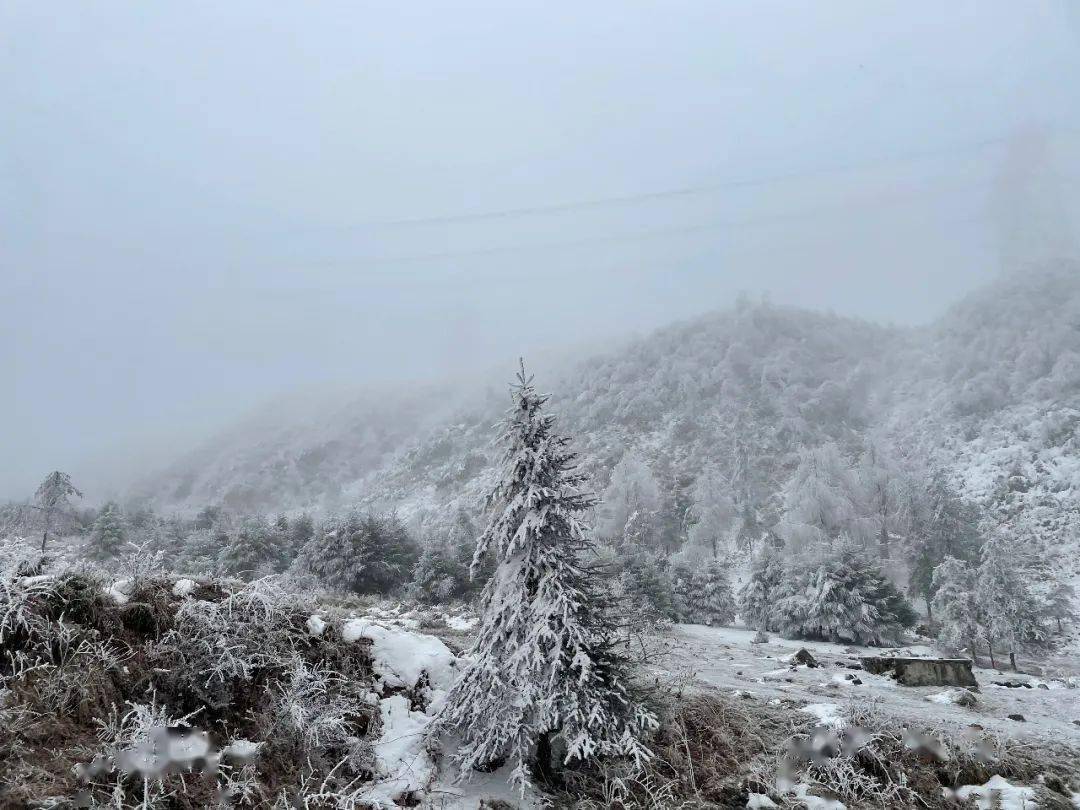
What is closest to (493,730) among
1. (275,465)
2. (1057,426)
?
(1057,426)

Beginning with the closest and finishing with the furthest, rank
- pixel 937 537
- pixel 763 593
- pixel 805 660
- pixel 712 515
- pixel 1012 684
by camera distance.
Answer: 1. pixel 1012 684
2. pixel 805 660
3. pixel 763 593
4. pixel 937 537
5. pixel 712 515

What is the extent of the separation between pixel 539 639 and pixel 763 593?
3565 centimetres

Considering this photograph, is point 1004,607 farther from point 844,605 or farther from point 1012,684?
point 1012,684

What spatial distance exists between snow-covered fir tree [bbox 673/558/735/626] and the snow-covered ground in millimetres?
11800

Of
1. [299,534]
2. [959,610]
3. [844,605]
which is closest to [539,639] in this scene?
[844,605]

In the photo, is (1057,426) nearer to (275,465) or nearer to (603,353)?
(603,353)

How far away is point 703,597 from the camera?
40125 mm

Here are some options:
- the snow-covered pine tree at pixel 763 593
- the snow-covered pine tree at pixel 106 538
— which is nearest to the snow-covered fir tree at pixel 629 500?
the snow-covered pine tree at pixel 763 593

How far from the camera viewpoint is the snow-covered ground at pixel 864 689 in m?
12.8

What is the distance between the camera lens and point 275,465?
129 metres

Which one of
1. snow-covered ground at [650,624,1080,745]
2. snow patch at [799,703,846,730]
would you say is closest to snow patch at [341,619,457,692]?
snow-covered ground at [650,624,1080,745]

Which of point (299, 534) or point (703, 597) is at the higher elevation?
point (299, 534)

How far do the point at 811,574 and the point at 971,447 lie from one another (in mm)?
54083

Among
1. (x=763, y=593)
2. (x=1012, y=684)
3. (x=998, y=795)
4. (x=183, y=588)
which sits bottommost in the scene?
(x=763, y=593)
